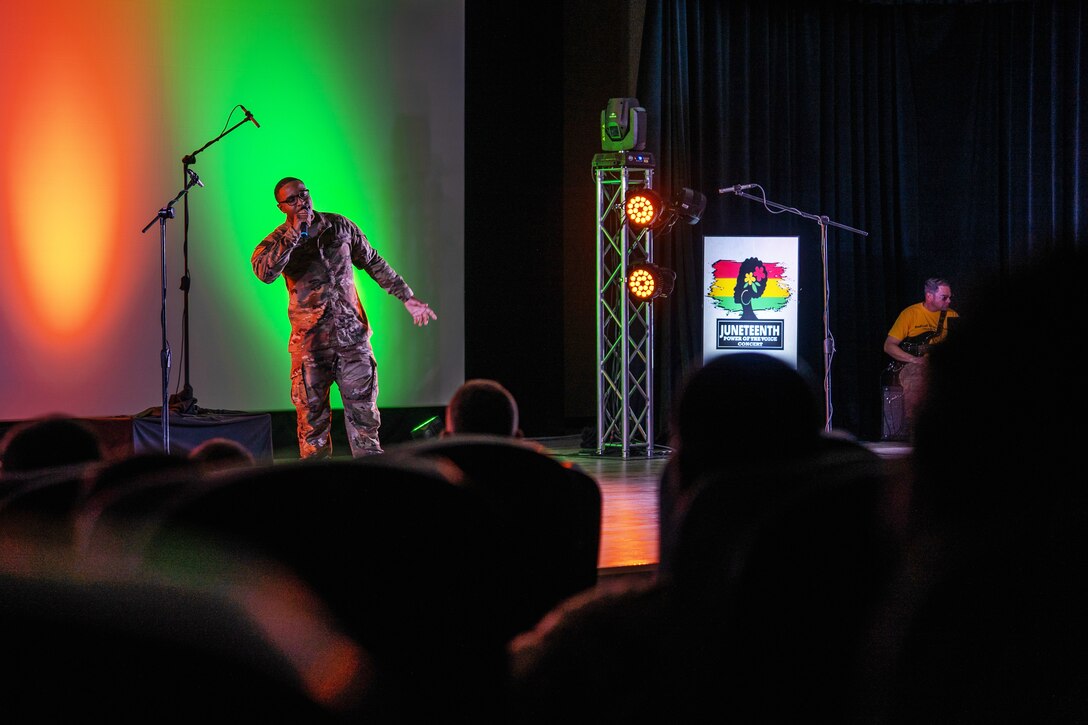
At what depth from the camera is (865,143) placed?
8.83m

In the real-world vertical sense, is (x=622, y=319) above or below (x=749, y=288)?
below

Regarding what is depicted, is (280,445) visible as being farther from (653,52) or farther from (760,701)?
(760,701)

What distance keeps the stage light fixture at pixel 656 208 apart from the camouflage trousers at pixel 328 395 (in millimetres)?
2323

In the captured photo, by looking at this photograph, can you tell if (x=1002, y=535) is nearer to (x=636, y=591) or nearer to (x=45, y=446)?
(x=636, y=591)

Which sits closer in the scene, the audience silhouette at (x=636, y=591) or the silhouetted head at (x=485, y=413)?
the audience silhouette at (x=636, y=591)

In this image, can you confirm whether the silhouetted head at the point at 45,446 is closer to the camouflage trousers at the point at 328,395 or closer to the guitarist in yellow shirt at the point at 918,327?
the camouflage trousers at the point at 328,395

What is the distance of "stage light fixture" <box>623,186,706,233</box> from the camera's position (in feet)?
23.1

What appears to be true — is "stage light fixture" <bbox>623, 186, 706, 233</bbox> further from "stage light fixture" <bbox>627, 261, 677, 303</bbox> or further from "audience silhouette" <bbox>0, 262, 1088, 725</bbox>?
"audience silhouette" <bbox>0, 262, 1088, 725</bbox>

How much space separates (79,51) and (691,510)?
6540mm

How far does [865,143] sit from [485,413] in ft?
24.2

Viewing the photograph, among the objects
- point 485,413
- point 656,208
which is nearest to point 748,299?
point 656,208

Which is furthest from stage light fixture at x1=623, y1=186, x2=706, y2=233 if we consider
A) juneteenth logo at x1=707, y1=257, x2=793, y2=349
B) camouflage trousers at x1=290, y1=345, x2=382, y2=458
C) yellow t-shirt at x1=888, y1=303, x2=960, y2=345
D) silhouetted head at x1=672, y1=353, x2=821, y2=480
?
silhouetted head at x1=672, y1=353, x2=821, y2=480

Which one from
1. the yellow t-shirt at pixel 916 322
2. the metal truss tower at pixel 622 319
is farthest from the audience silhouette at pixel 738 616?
the yellow t-shirt at pixel 916 322

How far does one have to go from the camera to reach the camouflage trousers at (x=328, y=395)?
543cm
